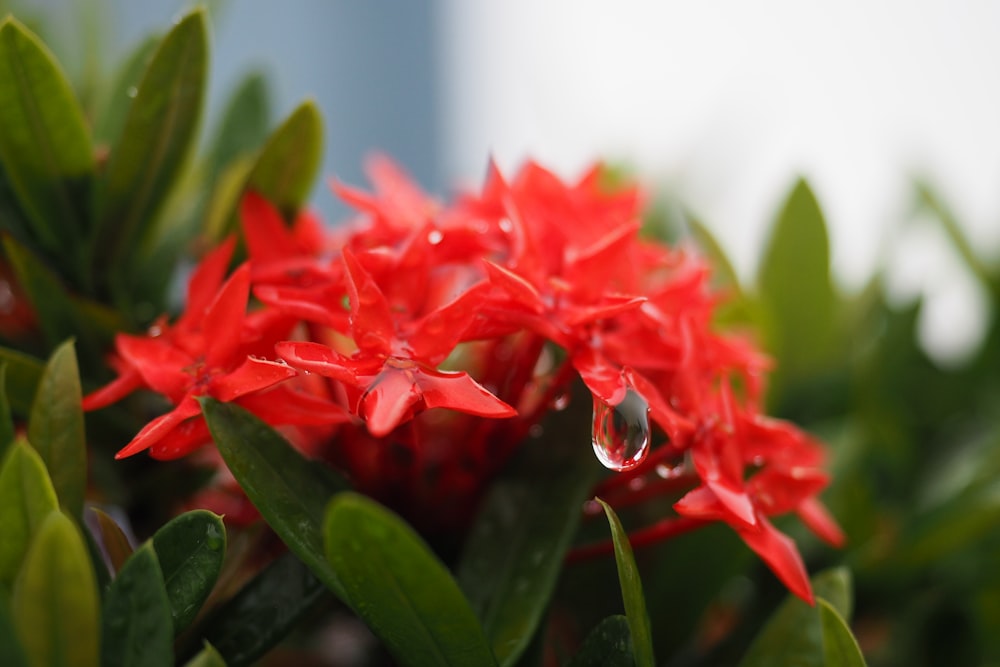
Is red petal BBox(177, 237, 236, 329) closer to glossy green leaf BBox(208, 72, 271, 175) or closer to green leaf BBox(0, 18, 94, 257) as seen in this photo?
green leaf BBox(0, 18, 94, 257)

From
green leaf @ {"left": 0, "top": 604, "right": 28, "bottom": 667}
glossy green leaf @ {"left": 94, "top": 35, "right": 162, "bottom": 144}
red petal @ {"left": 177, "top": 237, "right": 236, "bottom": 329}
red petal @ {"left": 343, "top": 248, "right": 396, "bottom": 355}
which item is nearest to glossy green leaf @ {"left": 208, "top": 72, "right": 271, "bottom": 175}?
glossy green leaf @ {"left": 94, "top": 35, "right": 162, "bottom": 144}

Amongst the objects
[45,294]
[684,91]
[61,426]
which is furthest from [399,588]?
[684,91]

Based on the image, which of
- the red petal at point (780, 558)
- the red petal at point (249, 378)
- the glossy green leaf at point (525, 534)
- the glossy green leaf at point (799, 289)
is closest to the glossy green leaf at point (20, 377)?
the red petal at point (249, 378)

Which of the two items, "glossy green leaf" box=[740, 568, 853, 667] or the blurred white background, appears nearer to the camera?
"glossy green leaf" box=[740, 568, 853, 667]

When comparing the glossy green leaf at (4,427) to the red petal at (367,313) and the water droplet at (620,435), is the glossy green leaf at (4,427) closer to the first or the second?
the red petal at (367,313)

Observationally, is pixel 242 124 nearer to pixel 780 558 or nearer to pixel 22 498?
pixel 22 498

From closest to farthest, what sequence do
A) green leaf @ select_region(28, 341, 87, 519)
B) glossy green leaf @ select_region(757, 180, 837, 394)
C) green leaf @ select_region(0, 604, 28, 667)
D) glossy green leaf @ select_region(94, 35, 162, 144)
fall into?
green leaf @ select_region(0, 604, 28, 667), green leaf @ select_region(28, 341, 87, 519), glossy green leaf @ select_region(94, 35, 162, 144), glossy green leaf @ select_region(757, 180, 837, 394)
